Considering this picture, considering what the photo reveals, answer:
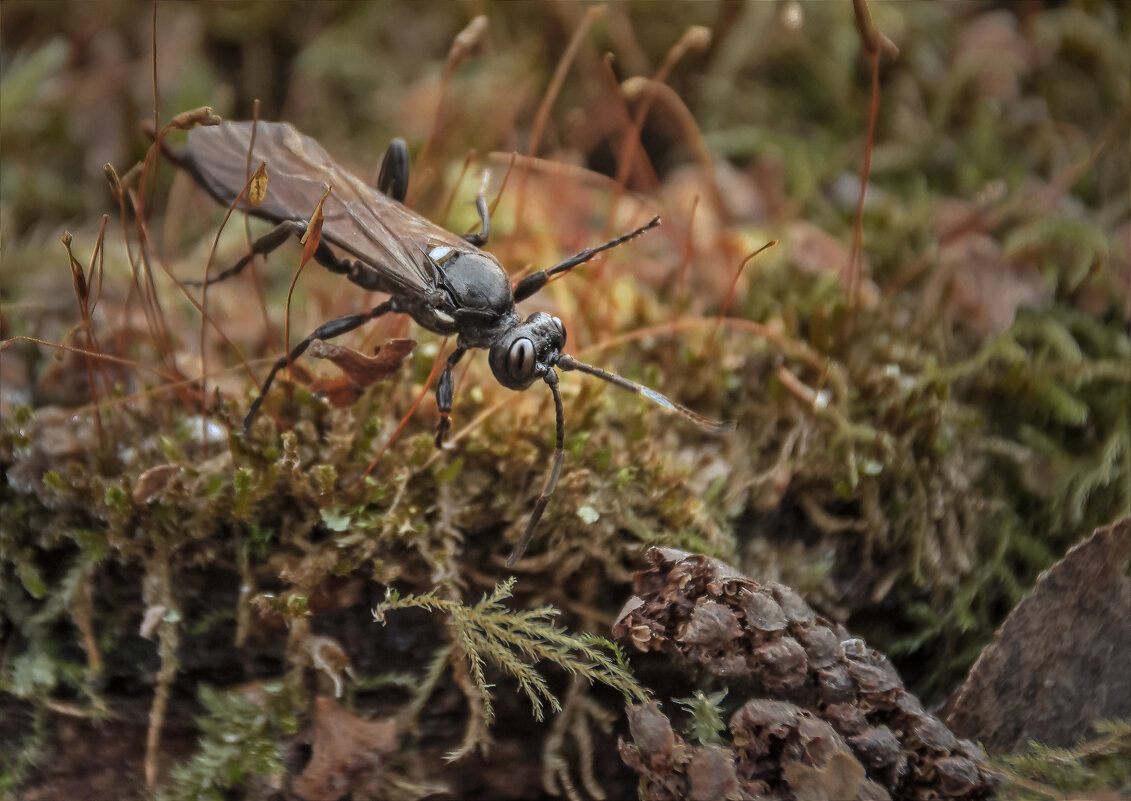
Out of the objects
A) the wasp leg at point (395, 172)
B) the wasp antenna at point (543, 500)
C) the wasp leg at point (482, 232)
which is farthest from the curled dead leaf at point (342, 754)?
the wasp leg at point (395, 172)

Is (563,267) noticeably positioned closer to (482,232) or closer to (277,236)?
(482,232)

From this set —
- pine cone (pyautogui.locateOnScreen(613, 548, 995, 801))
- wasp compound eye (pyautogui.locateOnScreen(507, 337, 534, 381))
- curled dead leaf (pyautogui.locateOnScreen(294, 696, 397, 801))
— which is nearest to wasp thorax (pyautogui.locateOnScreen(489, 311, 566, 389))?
wasp compound eye (pyautogui.locateOnScreen(507, 337, 534, 381))

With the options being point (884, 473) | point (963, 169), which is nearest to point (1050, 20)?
point (963, 169)

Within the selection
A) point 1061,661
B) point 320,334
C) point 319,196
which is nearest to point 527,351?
point 320,334

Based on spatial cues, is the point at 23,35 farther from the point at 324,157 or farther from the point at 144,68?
the point at 324,157

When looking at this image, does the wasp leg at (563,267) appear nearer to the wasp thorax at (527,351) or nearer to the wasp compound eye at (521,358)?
the wasp thorax at (527,351)

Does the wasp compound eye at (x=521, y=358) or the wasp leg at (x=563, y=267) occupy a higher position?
the wasp leg at (x=563, y=267)
